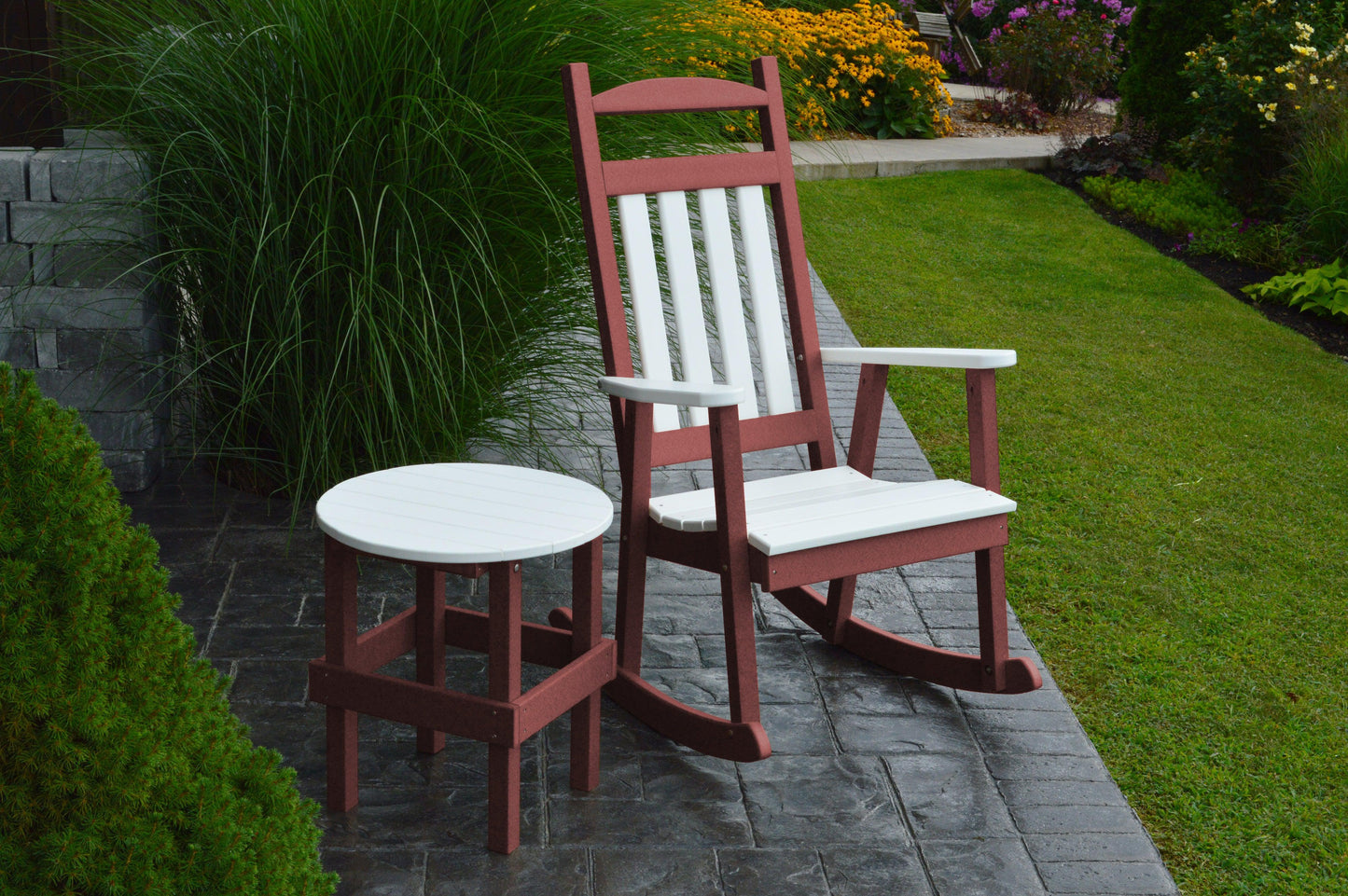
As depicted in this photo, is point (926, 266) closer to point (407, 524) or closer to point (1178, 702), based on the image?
point (1178, 702)

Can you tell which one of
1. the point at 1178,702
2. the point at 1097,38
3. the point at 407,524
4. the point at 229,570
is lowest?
the point at 1178,702

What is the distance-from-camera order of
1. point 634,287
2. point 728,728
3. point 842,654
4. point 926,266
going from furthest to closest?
point 926,266, point 842,654, point 634,287, point 728,728

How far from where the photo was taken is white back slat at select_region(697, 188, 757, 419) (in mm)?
2895

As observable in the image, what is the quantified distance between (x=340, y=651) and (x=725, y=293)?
126 cm

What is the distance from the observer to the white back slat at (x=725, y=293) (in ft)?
9.50

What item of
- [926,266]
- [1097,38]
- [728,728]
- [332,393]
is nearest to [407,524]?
[728,728]

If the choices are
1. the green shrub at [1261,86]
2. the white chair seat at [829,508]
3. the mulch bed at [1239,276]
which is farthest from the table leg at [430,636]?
the green shrub at [1261,86]

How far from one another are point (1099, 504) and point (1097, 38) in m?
9.11

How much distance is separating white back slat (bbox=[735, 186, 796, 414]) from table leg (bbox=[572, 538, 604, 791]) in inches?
31.8

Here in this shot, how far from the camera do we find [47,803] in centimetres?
127

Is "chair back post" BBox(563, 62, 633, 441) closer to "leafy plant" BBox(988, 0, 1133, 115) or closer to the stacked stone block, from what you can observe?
the stacked stone block

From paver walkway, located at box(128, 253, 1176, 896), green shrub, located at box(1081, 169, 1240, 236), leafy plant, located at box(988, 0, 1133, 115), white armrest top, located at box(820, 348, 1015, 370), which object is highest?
leafy plant, located at box(988, 0, 1133, 115)

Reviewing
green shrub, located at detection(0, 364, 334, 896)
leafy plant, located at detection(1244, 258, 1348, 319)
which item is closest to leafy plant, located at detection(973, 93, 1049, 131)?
leafy plant, located at detection(1244, 258, 1348, 319)

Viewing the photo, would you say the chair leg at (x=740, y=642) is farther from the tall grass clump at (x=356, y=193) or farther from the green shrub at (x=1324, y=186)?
the green shrub at (x=1324, y=186)
